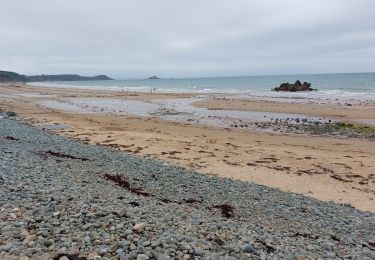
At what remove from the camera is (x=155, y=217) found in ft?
22.4

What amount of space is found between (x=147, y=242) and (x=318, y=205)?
230 inches

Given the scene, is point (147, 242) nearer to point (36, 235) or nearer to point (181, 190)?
point (36, 235)

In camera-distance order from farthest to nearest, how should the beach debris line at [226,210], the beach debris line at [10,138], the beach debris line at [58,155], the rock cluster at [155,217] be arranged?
the beach debris line at [10,138] < the beach debris line at [58,155] < the beach debris line at [226,210] < the rock cluster at [155,217]

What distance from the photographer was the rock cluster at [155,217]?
548 centimetres

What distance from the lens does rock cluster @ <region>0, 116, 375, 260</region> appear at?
5480 millimetres

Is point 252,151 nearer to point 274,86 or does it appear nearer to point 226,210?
point 226,210

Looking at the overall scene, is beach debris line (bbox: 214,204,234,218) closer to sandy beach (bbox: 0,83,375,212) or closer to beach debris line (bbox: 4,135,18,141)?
sandy beach (bbox: 0,83,375,212)

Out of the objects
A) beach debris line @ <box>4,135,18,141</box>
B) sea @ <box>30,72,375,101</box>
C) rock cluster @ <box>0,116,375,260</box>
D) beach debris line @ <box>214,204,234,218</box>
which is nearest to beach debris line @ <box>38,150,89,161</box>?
rock cluster @ <box>0,116,375,260</box>

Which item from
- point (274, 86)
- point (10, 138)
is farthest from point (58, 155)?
point (274, 86)

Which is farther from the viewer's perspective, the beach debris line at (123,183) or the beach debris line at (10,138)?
the beach debris line at (10,138)

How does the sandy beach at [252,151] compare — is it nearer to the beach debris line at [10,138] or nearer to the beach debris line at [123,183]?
the beach debris line at [123,183]

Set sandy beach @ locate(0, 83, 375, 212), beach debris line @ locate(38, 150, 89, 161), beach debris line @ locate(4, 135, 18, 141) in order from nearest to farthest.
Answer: sandy beach @ locate(0, 83, 375, 212) → beach debris line @ locate(38, 150, 89, 161) → beach debris line @ locate(4, 135, 18, 141)

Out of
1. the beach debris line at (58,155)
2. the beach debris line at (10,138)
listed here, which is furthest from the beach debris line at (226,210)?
the beach debris line at (10,138)

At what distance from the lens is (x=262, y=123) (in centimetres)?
2628
